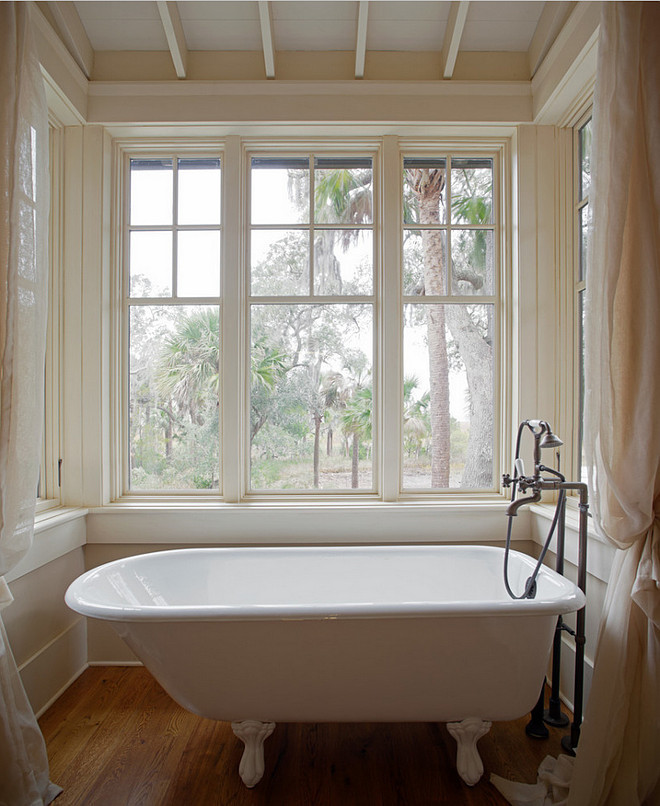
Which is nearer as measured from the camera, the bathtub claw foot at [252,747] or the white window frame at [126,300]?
the bathtub claw foot at [252,747]

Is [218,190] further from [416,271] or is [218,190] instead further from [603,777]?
[603,777]

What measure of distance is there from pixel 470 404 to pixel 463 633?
124cm

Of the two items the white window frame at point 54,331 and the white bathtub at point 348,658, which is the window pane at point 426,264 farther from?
the white window frame at point 54,331

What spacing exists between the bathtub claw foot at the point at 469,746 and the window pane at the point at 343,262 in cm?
183

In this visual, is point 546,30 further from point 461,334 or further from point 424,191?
point 461,334

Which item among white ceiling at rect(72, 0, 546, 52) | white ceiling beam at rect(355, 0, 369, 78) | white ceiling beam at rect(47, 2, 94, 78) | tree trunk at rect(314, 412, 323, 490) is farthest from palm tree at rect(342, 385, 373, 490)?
white ceiling beam at rect(47, 2, 94, 78)

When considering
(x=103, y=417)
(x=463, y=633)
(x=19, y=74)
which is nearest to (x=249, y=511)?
(x=103, y=417)

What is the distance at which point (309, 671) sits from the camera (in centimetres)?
145

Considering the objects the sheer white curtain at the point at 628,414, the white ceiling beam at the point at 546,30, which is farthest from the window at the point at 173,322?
the sheer white curtain at the point at 628,414

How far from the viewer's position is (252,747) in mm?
1527

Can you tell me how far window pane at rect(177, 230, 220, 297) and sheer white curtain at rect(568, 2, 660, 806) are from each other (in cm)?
170

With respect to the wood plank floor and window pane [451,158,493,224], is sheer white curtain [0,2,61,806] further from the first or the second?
window pane [451,158,493,224]

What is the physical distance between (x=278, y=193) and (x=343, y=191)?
331 mm

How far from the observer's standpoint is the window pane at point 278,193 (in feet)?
8.00
